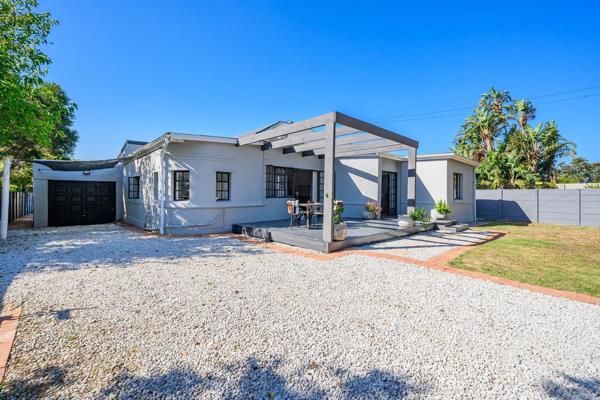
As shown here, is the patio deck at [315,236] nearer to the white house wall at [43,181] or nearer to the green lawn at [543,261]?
the green lawn at [543,261]

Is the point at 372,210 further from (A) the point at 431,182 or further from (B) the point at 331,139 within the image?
(B) the point at 331,139

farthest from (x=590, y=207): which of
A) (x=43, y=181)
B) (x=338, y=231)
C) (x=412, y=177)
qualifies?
(x=43, y=181)

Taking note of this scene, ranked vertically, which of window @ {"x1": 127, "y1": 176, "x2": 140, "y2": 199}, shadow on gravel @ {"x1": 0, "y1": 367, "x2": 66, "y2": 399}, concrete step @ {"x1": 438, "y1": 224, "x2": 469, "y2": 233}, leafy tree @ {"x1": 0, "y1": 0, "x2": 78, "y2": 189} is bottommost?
shadow on gravel @ {"x1": 0, "y1": 367, "x2": 66, "y2": 399}

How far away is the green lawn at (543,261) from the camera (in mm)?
4832

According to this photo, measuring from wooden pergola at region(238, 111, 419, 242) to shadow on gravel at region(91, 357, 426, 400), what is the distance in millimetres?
4580

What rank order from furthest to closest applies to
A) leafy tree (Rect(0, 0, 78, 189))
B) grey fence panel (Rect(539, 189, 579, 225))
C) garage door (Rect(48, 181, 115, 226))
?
grey fence panel (Rect(539, 189, 579, 225)) < garage door (Rect(48, 181, 115, 226)) < leafy tree (Rect(0, 0, 78, 189))

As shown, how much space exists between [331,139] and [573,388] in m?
5.55

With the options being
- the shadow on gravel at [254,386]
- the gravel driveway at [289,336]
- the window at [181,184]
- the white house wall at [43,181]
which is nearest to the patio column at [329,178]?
the gravel driveway at [289,336]

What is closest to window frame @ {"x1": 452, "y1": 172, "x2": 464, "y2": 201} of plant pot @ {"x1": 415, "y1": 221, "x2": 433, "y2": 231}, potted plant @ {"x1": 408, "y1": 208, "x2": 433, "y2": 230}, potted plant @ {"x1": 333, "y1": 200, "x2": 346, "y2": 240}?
plant pot @ {"x1": 415, "y1": 221, "x2": 433, "y2": 231}

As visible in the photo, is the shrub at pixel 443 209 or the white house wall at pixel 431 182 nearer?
the shrub at pixel 443 209

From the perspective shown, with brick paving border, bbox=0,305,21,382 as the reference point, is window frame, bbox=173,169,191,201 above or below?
above

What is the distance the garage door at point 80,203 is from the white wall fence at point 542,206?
2110cm

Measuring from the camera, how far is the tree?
18.8 metres

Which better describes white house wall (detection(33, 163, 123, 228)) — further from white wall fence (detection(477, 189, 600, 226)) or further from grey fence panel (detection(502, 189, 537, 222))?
grey fence panel (detection(502, 189, 537, 222))
